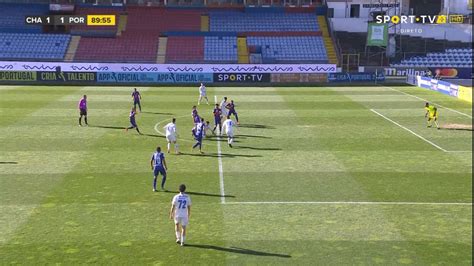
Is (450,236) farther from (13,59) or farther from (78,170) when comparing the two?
(13,59)

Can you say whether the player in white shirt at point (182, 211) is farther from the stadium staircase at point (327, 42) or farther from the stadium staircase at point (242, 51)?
the stadium staircase at point (327, 42)

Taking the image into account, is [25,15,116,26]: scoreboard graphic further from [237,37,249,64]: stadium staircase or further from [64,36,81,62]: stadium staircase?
[237,37,249,64]: stadium staircase

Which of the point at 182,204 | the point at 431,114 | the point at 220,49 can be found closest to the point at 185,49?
the point at 220,49

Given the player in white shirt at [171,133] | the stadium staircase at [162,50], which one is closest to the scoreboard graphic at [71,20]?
the stadium staircase at [162,50]

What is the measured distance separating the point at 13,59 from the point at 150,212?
5471 centimetres

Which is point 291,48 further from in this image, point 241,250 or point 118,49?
point 241,250

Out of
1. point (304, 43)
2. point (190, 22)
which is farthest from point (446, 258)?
point (190, 22)

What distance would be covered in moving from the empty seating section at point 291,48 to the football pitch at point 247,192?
3373 centimetres

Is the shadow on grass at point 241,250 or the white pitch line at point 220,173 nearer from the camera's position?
the shadow on grass at point 241,250

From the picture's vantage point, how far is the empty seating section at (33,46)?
215 feet

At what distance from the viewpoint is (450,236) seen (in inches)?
579

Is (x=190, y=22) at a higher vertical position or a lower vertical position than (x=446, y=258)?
higher

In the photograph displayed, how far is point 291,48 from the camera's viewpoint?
70.3 metres

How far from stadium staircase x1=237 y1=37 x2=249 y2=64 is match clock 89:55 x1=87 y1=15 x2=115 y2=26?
17083 millimetres
